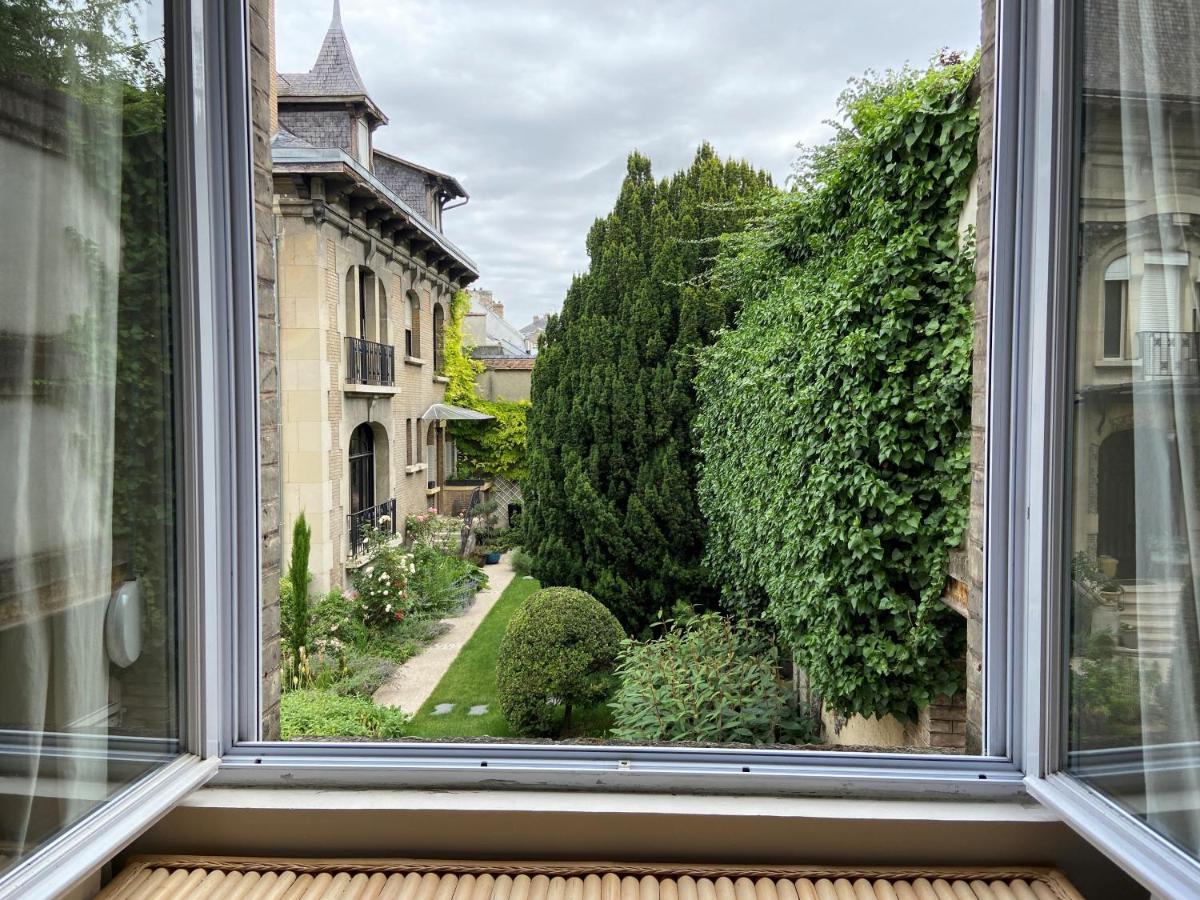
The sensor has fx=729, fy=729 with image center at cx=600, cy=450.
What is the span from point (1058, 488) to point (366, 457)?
7.97 m

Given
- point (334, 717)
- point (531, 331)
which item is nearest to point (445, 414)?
point (334, 717)

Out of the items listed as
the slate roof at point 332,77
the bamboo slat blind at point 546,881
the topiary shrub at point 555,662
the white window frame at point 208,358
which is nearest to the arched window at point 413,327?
the slate roof at point 332,77

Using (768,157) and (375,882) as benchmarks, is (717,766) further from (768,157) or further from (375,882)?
(768,157)

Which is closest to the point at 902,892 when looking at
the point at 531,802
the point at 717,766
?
the point at 717,766

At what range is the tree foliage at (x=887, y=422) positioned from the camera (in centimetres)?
230

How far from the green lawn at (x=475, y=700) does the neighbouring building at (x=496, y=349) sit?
2792 millimetres

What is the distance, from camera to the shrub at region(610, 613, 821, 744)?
9.15 ft

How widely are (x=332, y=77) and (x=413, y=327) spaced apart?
310 centimetres

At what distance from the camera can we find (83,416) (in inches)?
39.1

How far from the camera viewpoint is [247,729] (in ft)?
4.27

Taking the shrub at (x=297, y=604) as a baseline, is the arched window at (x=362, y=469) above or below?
above

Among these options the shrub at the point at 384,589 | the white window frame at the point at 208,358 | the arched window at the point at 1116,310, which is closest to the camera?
the arched window at the point at 1116,310

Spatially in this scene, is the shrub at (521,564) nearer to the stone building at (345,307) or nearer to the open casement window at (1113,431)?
the stone building at (345,307)

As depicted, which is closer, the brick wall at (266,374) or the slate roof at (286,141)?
the brick wall at (266,374)
